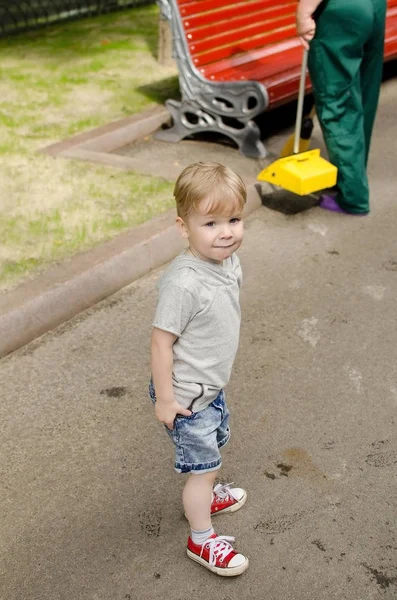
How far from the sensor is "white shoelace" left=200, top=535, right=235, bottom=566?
2.50m

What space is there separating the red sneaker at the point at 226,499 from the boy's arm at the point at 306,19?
9.22 ft

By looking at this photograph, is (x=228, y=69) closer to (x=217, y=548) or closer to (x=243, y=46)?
(x=243, y=46)

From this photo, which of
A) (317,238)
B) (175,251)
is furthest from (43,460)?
(317,238)

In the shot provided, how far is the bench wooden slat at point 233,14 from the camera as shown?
20.0 feet

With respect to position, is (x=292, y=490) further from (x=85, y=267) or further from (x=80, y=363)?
(x=85, y=267)

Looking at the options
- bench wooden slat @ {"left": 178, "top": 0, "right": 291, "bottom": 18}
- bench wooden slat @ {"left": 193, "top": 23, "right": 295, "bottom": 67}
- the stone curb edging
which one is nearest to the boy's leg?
the stone curb edging

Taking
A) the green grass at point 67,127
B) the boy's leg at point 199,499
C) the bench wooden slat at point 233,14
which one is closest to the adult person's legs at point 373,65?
the green grass at point 67,127

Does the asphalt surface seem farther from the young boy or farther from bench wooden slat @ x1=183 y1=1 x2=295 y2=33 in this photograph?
bench wooden slat @ x1=183 y1=1 x2=295 y2=33

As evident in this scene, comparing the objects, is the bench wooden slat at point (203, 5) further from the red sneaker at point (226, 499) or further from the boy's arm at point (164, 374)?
the boy's arm at point (164, 374)

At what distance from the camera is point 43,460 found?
9.82ft

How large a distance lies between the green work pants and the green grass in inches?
43.3

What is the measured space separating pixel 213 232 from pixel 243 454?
1178 mm

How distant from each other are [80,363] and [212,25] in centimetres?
369

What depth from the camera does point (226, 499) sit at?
2760 millimetres
